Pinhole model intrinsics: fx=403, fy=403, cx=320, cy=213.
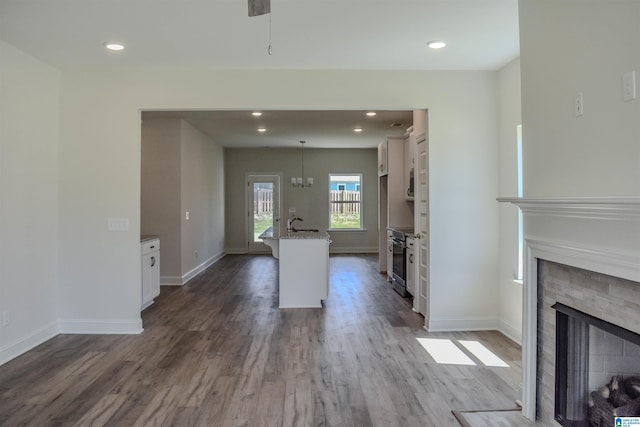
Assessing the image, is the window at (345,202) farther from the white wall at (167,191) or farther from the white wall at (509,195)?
the white wall at (509,195)

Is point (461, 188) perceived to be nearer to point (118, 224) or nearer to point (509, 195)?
point (509, 195)

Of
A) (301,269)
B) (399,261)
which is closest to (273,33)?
(301,269)

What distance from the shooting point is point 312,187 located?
10.4 metres

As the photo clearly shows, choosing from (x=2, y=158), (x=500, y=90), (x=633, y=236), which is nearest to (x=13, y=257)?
(x=2, y=158)

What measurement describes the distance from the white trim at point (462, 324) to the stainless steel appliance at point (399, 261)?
4.59ft

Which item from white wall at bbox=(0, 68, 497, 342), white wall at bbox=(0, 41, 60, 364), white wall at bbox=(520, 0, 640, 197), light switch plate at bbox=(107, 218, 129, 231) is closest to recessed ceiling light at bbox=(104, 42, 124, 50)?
white wall at bbox=(0, 68, 497, 342)

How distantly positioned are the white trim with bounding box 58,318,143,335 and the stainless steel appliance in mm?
3406

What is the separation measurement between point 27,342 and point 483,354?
405 cm

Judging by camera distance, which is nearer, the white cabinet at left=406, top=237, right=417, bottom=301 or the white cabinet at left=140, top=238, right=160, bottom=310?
the white cabinet at left=140, top=238, right=160, bottom=310

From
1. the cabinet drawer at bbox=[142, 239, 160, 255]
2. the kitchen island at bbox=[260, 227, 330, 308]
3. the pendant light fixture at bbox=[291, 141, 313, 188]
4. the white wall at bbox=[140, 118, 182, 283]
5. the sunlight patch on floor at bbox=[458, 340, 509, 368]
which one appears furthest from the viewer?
the pendant light fixture at bbox=[291, 141, 313, 188]

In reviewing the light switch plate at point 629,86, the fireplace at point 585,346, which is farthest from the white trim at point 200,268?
the light switch plate at point 629,86

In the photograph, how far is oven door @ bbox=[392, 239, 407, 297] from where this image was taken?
563cm

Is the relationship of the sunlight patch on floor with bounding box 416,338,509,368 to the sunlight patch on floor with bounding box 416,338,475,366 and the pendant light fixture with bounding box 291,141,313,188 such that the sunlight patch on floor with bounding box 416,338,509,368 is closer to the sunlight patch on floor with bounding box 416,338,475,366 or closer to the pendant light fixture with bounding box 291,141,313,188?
the sunlight patch on floor with bounding box 416,338,475,366

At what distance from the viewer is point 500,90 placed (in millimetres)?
4105
